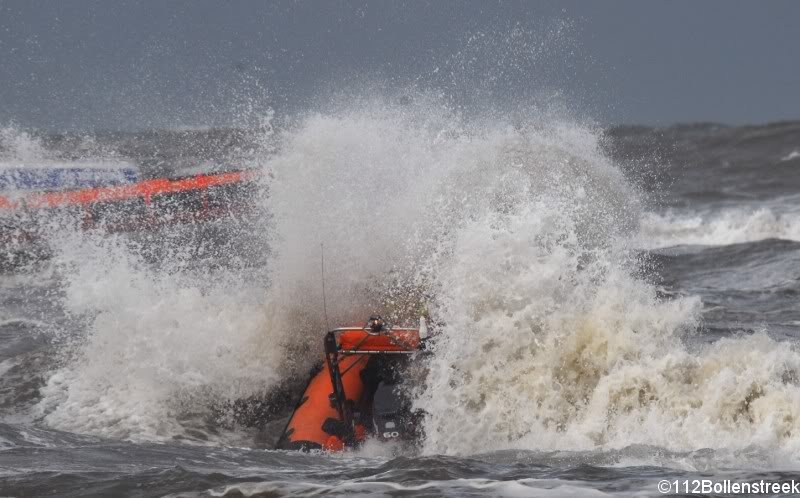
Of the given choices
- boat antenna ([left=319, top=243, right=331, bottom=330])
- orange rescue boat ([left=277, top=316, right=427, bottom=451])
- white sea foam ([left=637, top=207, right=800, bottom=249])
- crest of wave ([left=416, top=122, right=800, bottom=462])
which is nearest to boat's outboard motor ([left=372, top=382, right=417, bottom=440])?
orange rescue boat ([left=277, top=316, right=427, bottom=451])

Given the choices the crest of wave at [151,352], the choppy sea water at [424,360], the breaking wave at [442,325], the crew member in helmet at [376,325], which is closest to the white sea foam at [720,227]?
the choppy sea water at [424,360]

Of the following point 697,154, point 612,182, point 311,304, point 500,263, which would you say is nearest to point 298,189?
point 311,304

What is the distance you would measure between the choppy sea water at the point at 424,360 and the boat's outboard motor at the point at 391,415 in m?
0.15

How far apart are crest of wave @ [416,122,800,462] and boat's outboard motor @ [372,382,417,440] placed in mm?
144

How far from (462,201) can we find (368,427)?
4292 millimetres

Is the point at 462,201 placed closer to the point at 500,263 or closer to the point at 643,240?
the point at 500,263

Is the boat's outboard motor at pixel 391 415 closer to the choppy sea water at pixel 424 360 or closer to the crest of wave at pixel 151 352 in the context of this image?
the choppy sea water at pixel 424 360

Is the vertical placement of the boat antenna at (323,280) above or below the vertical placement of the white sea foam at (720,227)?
below

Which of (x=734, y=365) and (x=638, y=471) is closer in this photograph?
(x=638, y=471)

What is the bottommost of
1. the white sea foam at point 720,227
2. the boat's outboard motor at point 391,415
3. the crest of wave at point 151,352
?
the boat's outboard motor at point 391,415

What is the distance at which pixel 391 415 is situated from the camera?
7988 millimetres

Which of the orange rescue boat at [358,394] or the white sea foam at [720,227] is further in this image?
the white sea foam at [720,227]

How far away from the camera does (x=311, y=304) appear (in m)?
10.6

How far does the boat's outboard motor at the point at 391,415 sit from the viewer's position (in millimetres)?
7828
